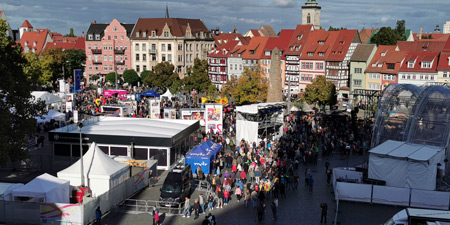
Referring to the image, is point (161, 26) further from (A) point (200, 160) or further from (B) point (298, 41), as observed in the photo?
(A) point (200, 160)

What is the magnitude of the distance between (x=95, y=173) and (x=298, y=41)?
6282 centimetres

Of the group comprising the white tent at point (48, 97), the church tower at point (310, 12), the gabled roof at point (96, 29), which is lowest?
the white tent at point (48, 97)

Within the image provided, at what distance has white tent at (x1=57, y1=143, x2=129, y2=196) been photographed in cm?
2419

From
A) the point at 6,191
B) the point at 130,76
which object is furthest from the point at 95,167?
the point at 130,76

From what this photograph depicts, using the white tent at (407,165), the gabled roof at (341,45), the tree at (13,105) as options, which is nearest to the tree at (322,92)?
the gabled roof at (341,45)

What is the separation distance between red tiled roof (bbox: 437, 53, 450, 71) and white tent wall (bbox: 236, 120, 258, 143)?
1513 inches

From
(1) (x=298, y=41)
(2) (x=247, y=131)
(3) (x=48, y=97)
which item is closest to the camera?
(2) (x=247, y=131)

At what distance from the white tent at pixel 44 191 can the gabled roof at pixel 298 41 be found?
2472 inches

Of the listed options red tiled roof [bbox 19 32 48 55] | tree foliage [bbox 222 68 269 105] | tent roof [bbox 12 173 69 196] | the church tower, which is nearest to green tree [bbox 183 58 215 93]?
tree foliage [bbox 222 68 269 105]

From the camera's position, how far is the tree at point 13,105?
25.9m

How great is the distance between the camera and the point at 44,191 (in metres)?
21.5

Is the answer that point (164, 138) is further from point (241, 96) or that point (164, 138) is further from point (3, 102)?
point (241, 96)

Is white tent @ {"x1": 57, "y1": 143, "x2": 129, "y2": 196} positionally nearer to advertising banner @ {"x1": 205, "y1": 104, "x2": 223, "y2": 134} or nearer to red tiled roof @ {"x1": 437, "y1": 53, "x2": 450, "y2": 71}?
advertising banner @ {"x1": 205, "y1": 104, "x2": 223, "y2": 134}

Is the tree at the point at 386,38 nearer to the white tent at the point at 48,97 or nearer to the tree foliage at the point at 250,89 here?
the tree foliage at the point at 250,89
